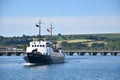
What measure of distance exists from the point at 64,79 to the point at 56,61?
47.9 meters

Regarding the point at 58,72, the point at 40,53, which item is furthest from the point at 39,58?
the point at 58,72

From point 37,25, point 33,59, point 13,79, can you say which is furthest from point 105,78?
point 37,25

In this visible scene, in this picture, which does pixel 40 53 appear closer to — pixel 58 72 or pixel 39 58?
pixel 39 58

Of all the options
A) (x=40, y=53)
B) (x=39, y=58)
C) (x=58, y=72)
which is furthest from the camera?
(x=40, y=53)

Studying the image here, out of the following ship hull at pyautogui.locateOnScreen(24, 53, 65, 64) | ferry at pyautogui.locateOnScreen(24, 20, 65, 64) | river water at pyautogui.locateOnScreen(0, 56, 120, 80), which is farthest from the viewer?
ferry at pyautogui.locateOnScreen(24, 20, 65, 64)

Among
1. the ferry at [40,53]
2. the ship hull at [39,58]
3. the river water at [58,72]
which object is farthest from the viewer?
the ferry at [40,53]

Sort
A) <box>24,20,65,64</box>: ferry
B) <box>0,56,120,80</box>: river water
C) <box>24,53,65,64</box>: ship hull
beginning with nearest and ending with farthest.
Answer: <box>0,56,120,80</box>: river water
<box>24,53,65,64</box>: ship hull
<box>24,20,65,64</box>: ferry

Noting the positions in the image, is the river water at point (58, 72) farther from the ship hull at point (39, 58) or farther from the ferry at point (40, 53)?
the ferry at point (40, 53)

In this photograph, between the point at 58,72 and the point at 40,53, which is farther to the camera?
the point at 40,53

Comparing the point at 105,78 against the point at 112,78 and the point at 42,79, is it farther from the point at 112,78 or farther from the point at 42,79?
the point at 42,79

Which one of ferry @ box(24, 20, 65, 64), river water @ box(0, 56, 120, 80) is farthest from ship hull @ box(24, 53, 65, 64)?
river water @ box(0, 56, 120, 80)

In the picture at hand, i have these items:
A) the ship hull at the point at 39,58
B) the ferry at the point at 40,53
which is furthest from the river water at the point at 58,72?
the ferry at the point at 40,53

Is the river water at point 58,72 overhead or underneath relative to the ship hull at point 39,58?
underneath

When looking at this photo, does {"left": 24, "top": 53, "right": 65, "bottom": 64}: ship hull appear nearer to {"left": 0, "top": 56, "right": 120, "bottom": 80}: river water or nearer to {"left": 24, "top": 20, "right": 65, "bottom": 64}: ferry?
{"left": 24, "top": 20, "right": 65, "bottom": 64}: ferry
